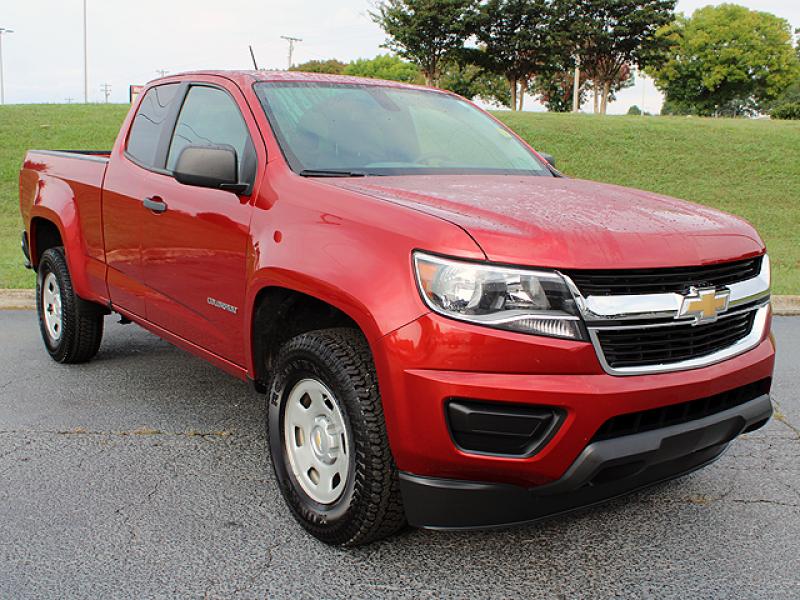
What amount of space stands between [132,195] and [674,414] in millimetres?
3062

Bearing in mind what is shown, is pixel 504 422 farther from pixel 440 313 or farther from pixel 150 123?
pixel 150 123

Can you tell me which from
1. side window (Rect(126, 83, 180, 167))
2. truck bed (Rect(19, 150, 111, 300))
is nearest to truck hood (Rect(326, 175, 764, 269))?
side window (Rect(126, 83, 180, 167))

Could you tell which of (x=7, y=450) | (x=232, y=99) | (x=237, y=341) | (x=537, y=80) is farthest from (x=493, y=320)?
(x=537, y=80)

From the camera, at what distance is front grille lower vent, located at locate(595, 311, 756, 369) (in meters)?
2.64

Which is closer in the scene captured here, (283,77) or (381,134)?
(381,134)

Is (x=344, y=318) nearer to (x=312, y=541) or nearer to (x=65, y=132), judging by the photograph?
(x=312, y=541)

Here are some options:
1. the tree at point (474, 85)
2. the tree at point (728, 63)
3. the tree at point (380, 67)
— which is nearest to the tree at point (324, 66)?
the tree at point (380, 67)

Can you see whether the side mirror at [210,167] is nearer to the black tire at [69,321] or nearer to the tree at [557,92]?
the black tire at [69,321]

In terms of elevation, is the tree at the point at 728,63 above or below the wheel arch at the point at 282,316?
above

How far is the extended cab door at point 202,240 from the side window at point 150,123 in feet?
0.62

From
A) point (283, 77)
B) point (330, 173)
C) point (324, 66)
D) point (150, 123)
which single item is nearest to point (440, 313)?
point (330, 173)

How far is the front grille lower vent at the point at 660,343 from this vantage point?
2.64 meters

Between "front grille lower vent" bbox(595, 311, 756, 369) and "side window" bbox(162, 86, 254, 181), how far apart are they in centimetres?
178

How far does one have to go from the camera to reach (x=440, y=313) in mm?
→ 2592
